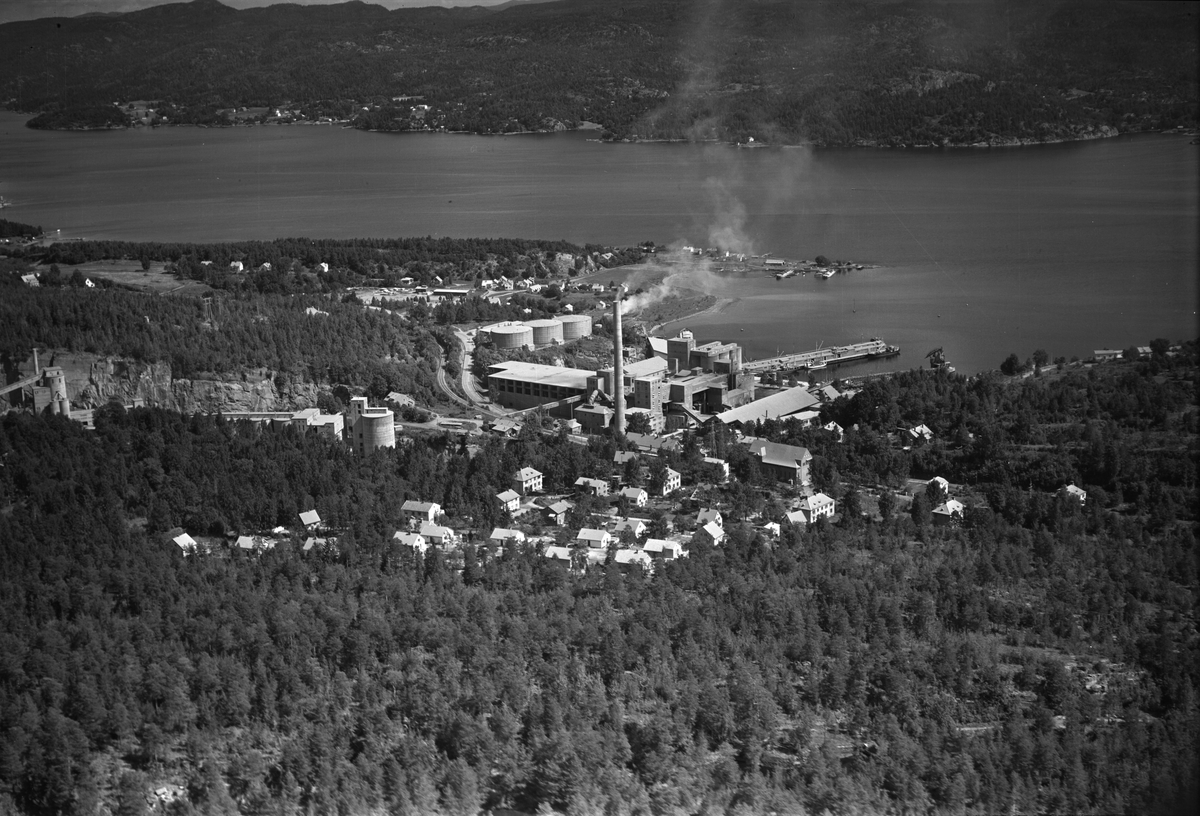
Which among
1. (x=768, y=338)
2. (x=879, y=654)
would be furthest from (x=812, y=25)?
(x=879, y=654)

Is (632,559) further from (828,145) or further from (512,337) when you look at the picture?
(828,145)

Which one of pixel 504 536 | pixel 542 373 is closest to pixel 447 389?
pixel 542 373

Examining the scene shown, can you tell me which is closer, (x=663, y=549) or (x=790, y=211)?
(x=663, y=549)

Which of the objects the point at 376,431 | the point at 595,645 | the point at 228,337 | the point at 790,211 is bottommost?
the point at 595,645

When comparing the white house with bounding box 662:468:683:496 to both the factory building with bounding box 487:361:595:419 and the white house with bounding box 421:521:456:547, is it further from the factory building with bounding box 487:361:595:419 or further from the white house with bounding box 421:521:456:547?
the factory building with bounding box 487:361:595:419

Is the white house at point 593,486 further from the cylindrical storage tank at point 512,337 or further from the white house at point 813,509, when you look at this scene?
the cylindrical storage tank at point 512,337

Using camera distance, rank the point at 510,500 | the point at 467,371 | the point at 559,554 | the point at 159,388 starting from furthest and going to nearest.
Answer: the point at 467,371
the point at 159,388
the point at 510,500
the point at 559,554
